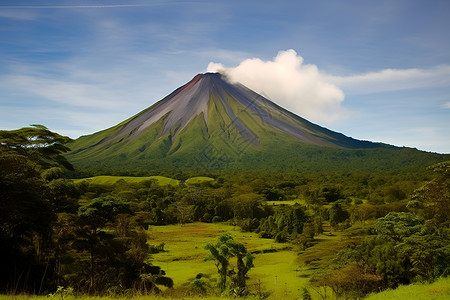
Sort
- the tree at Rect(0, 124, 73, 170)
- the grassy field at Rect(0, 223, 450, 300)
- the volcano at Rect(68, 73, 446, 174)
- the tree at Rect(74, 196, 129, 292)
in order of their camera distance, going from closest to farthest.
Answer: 1. the grassy field at Rect(0, 223, 450, 300)
2. the tree at Rect(74, 196, 129, 292)
3. the tree at Rect(0, 124, 73, 170)
4. the volcano at Rect(68, 73, 446, 174)

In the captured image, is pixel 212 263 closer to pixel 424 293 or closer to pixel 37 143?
pixel 37 143

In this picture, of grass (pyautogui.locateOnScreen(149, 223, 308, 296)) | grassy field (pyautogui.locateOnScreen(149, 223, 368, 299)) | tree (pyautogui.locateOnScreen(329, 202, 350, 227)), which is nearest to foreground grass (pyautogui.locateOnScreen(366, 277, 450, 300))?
grassy field (pyautogui.locateOnScreen(149, 223, 368, 299))

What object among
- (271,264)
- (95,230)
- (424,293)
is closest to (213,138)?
(271,264)

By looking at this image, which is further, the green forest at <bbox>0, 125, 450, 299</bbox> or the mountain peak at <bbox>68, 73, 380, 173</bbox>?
the mountain peak at <bbox>68, 73, 380, 173</bbox>

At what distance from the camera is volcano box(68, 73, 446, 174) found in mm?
114062

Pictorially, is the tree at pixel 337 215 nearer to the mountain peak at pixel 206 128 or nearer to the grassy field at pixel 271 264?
the grassy field at pixel 271 264

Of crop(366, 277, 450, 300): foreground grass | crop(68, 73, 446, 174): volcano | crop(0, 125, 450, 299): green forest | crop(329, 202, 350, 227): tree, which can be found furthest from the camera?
crop(68, 73, 446, 174): volcano

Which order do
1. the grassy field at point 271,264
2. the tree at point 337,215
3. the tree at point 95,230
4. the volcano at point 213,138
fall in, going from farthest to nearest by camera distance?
1. the volcano at point 213,138
2. the tree at point 337,215
3. the tree at point 95,230
4. the grassy field at point 271,264

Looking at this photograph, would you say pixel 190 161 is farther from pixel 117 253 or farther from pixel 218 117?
pixel 117 253

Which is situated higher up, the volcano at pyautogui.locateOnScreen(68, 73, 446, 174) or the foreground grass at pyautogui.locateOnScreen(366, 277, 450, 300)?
the volcano at pyautogui.locateOnScreen(68, 73, 446, 174)

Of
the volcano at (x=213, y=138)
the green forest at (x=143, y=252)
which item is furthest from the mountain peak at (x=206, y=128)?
the green forest at (x=143, y=252)

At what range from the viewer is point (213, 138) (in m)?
121

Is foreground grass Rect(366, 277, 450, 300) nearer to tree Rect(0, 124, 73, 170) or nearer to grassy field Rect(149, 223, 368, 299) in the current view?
grassy field Rect(149, 223, 368, 299)

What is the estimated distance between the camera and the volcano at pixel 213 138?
114 m
